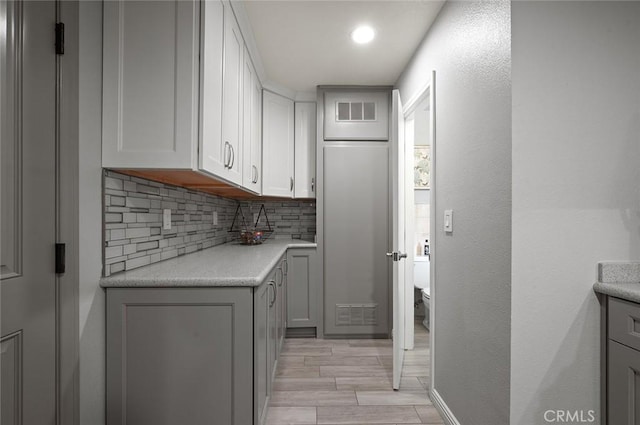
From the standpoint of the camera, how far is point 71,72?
123cm

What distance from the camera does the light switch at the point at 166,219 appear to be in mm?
1938

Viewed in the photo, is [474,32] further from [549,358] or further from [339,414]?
[339,414]

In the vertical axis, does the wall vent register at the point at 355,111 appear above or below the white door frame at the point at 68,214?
above

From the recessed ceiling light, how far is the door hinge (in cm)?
206

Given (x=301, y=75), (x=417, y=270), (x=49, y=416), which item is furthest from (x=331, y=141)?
(x=49, y=416)

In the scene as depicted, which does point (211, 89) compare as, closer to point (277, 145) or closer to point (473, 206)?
point (473, 206)

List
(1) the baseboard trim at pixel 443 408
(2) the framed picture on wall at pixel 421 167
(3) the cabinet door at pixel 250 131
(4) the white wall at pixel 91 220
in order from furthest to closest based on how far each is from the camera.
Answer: (2) the framed picture on wall at pixel 421 167
(3) the cabinet door at pixel 250 131
(1) the baseboard trim at pixel 443 408
(4) the white wall at pixel 91 220

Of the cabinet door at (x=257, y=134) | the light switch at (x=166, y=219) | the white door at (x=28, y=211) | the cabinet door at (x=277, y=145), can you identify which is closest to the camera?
the white door at (x=28, y=211)

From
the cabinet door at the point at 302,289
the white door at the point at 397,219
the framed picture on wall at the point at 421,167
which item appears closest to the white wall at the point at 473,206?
the white door at the point at 397,219

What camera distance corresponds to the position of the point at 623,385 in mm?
1200

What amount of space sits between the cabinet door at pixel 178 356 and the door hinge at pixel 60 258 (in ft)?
0.81

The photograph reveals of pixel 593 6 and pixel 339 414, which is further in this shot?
pixel 339 414

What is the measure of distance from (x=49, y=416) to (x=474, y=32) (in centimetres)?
228

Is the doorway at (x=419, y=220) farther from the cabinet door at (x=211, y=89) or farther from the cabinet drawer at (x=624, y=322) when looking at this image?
the cabinet door at (x=211, y=89)
